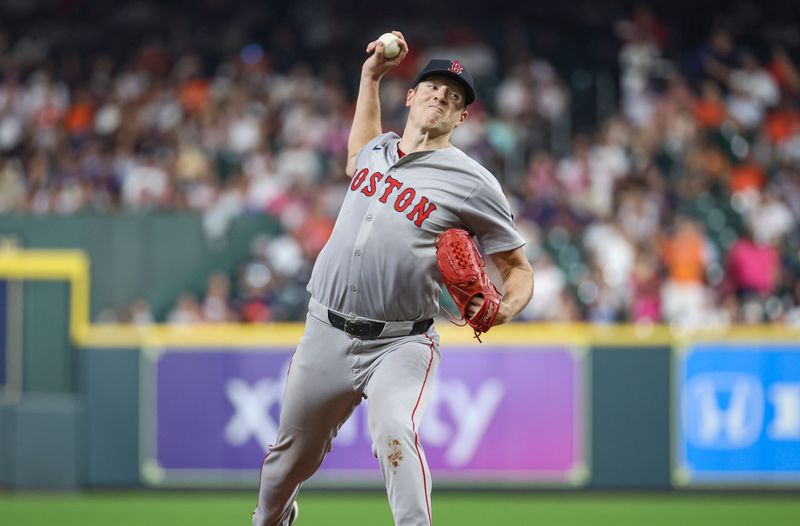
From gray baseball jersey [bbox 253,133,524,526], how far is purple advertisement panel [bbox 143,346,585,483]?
5.05 m

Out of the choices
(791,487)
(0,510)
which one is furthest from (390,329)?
(791,487)

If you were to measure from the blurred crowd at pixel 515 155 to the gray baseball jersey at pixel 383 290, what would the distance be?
19.6 ft

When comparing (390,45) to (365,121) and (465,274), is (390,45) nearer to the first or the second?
(365,121)

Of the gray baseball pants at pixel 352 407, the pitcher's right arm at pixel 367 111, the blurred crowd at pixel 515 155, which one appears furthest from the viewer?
the blurred crowd at pixel 515 155

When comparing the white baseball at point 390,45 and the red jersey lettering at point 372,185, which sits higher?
the white baseball at point 390,45

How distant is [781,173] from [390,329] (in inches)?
340

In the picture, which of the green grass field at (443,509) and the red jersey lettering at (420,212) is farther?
the green grass field at (443,509)

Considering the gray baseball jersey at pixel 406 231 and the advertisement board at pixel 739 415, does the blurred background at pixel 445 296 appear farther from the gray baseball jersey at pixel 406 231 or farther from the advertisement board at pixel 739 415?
the gray baseball jersey at pixel 406 231

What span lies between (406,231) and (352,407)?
2.40ft

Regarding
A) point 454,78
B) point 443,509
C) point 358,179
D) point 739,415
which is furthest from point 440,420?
point 454,78

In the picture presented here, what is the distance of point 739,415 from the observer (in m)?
9.84

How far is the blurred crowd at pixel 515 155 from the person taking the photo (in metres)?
11.2

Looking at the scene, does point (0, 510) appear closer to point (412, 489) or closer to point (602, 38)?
point (412, 489)

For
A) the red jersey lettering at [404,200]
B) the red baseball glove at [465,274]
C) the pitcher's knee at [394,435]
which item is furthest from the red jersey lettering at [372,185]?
the pitcher's knee at [394,435]
